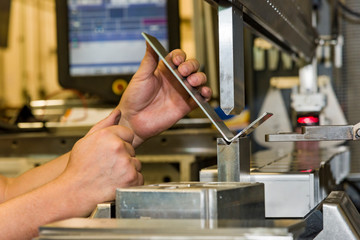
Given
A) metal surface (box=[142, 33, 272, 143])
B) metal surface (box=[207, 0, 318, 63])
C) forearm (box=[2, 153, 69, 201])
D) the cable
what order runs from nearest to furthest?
metal surface (box=[142, 33, 272, 143])
metal surface (box=[207, 0, 318, 63])
forearm (box=[2, 153, 69, 201])
the cable

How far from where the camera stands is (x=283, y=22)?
1.36m

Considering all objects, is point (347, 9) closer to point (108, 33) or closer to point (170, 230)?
point (108, 33)

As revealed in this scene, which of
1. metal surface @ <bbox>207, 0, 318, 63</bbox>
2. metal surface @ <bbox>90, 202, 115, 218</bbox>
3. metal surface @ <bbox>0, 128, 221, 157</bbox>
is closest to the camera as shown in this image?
metal surface @ <bbox>90, 202, 115, 218</bbox>

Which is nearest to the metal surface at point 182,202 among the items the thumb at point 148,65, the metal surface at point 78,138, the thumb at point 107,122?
the thumb at point 107,122

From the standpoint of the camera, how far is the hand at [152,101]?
129 centimetres

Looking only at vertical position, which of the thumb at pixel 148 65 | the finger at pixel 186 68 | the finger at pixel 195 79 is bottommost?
the finger at pixel 195 79

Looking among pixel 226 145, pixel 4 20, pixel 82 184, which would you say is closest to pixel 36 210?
pixel 82 184

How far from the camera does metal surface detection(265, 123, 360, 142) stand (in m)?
0.95

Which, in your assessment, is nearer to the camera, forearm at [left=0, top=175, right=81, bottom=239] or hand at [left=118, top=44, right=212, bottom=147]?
forearm at [left=0, top=175, right=81, bottom=239]

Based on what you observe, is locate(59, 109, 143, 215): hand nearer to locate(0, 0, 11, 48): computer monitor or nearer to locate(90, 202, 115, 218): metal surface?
locate(90, 202, 115, 218): metal surface

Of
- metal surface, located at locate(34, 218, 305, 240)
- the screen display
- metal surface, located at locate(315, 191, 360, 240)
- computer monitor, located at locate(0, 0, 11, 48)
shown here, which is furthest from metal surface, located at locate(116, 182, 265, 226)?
computer monitor, located at locate(0, 0, 11, 48)

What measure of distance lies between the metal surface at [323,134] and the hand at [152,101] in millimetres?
329

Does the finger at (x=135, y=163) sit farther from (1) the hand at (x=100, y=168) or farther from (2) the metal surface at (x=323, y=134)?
(2) the metal surface at (x=323, y=134)

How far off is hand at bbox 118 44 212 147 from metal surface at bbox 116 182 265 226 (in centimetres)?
57
